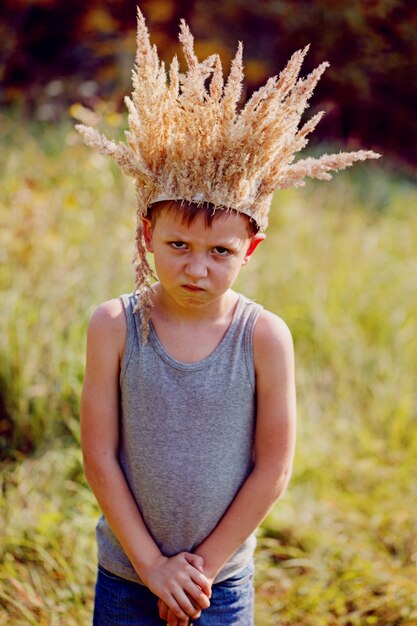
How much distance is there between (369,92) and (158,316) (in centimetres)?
751

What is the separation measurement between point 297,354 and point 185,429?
2.36 metres

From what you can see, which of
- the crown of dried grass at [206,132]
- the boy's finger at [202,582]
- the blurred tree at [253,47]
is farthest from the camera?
the blurred tree at [253,47]

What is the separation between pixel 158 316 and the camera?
1.75 m

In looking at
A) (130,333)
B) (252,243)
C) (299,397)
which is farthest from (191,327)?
(299,397)

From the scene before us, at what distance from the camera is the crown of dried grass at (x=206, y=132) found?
5.09 feet

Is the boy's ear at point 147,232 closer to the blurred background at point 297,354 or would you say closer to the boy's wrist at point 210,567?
the boy's wrist at point 210,567

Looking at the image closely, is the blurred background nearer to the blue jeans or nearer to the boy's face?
the blue jeans

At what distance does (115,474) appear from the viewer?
1730 mm

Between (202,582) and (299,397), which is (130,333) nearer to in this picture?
(202,582)

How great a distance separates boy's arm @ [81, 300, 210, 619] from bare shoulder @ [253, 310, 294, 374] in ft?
1.04

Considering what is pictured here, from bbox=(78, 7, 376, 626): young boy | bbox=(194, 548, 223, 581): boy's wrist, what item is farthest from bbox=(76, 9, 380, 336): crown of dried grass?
bbox=(194, 548, 223, 581): boy's wrist

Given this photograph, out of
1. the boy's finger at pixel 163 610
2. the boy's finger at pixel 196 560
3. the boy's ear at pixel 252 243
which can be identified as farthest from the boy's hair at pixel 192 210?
the boy's finger at pixel 163 610

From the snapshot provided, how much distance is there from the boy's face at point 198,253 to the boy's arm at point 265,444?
17 cm

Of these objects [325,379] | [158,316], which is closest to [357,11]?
[325,379]
